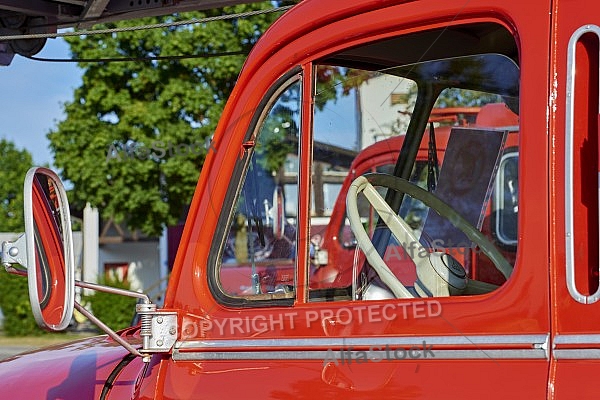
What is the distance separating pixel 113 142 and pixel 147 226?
206 cm

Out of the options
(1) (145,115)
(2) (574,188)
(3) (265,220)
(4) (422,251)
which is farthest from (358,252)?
(1) (145,115)

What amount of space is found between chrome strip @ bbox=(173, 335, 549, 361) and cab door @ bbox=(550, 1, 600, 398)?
0.21ft

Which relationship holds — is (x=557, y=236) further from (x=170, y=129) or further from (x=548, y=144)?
(x=170, y=129)

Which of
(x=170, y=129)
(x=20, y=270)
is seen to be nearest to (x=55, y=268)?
Result: (x=20, y=270)

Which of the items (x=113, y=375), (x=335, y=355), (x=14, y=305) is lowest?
(x=14, y=305)

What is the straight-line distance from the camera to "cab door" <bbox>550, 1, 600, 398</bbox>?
71.9 inches

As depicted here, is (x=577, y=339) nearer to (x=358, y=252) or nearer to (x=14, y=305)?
(x=358, y=252)

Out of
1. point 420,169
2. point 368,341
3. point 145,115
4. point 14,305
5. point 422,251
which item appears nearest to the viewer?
point 368,341

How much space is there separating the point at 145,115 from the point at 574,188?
18.0 meters

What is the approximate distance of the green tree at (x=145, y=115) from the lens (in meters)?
19.0

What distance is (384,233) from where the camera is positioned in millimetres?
2617

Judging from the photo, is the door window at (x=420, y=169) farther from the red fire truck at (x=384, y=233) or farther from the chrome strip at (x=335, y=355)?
the chrome strip at (x=335, y=355)

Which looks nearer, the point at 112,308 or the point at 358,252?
the point at 358,252

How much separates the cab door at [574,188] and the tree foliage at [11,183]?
29.5 metres
